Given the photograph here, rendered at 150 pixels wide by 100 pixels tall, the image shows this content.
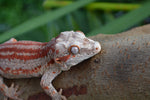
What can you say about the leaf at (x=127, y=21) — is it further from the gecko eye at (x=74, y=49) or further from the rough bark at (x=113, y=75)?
the gecko eye at (x=74, y=49)

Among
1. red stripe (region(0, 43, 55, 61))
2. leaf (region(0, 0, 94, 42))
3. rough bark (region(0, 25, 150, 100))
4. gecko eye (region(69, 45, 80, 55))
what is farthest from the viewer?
leaf (region(0, 0, 94, 42))

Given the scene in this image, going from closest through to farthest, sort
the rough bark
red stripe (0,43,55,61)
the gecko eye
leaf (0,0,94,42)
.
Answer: the rough bark < the gecko eye < red stripe (0,43,55,61) < leaf (0,0,94,42)

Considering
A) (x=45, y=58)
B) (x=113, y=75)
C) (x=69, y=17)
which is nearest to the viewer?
(x=113, y=75)

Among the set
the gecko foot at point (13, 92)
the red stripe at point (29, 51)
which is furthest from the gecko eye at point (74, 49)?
the gecko foot at point (13, 92)

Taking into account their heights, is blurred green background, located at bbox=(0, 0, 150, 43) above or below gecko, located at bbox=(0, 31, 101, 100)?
above

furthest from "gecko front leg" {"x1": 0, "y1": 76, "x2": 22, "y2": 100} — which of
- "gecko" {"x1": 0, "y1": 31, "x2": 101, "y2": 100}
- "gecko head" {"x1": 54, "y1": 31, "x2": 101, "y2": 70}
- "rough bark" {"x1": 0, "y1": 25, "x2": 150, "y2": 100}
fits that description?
"gecko head" {"x1": 54, "y1": 31, "x2": 101, "y2": 70}

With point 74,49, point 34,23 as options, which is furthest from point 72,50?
point 34,23

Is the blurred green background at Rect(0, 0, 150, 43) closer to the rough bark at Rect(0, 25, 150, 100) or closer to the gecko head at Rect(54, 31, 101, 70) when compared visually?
the gecko head at Rect(54, 31, 101, 70)

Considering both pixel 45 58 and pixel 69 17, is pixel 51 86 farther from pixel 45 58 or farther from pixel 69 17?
pixel 69 17
